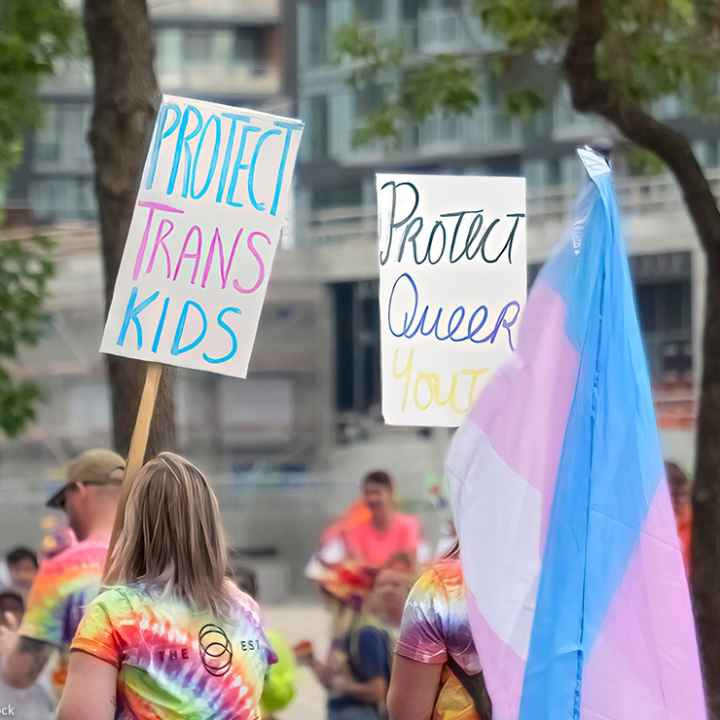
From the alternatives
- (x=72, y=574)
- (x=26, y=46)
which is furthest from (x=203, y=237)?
(x=26, y=46)

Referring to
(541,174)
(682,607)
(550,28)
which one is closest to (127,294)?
(682,607)

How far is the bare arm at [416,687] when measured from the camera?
15.6 feet

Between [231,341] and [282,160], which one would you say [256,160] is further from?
[231,341]

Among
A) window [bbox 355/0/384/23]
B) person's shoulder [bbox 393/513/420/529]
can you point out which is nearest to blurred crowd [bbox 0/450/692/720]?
person's shoulder [bbox 393/513/420/529]

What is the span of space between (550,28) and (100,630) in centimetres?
777

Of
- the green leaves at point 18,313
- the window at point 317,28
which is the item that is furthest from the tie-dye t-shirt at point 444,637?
the window at point 317,28

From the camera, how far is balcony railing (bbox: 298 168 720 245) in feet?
139

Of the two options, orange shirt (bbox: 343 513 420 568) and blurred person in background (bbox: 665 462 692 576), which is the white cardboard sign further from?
orange shirt (bbox: 343 513 420 568)

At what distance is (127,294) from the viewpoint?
215 inches

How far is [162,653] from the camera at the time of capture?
4.43 meters

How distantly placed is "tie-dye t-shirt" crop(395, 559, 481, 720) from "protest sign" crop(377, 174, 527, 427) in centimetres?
84

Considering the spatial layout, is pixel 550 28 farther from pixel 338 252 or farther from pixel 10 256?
pixel 338 252

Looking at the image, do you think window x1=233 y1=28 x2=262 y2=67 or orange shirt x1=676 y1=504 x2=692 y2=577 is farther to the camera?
window x1=233 y1=28 x2=262 y2=67

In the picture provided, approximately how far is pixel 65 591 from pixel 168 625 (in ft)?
4.60
